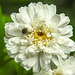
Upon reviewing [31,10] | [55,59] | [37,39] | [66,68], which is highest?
[31,10]

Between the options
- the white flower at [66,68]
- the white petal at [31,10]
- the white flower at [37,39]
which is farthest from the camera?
the white flower at [66,68]

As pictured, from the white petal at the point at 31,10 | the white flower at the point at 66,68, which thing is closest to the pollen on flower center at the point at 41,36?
the white petal at the point at 31,10

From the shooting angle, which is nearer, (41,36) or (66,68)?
(41,36)

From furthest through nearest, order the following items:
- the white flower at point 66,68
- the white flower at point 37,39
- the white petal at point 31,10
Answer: the white flower at point 66,68 → the white petal at point 31,10 → the white flower at point 37,39

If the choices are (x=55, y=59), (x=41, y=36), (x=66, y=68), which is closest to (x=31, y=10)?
(x=41, y=36)

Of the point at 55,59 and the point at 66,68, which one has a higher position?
the point at 55,59

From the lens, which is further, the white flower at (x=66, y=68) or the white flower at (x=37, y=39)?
the white flower at (x=66, y=68)

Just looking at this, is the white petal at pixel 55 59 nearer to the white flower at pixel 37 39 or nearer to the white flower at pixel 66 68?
the white flower at pixel 37 39

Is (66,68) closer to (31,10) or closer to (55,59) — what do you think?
(55,59)

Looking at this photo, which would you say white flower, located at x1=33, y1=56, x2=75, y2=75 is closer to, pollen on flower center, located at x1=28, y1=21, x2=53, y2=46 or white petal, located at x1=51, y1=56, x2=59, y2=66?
white petal, located at x1=51, y1=56, x2=59, y2=66
